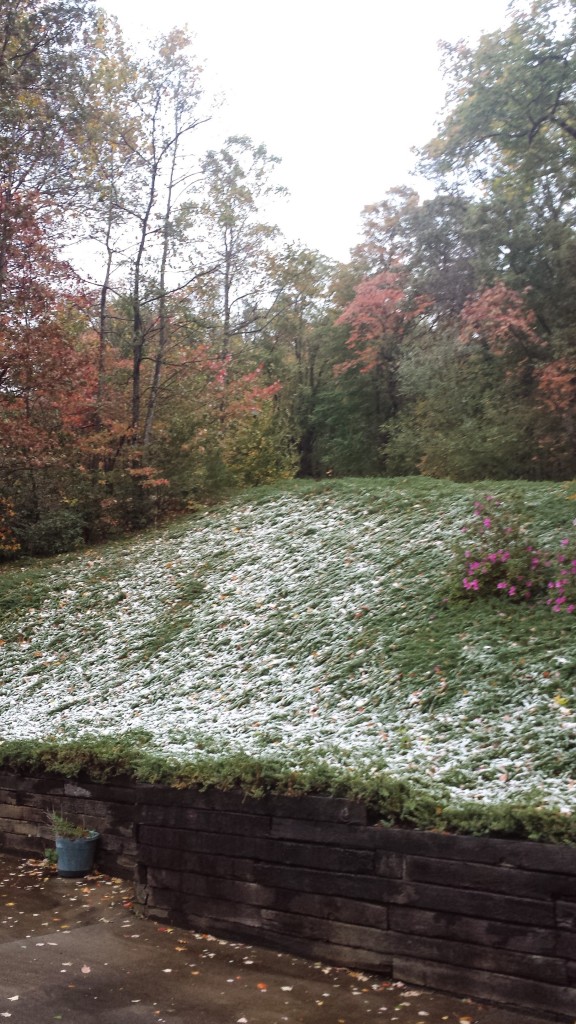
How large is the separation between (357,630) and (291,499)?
525 centimetres

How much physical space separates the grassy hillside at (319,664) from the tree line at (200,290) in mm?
2358

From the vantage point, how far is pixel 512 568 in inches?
251

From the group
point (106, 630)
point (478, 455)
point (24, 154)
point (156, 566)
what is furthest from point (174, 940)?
point (478, 455)

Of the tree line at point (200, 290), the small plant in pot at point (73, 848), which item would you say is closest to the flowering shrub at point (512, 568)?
the small plant in pot at point (73, 848)

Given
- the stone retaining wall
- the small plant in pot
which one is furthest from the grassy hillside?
the small plant in pot

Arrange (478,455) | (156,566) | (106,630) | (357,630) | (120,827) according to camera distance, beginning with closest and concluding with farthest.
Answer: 1. (120,827)
2. (357,630)
3. (106,630)
4. (156,566)
5. (478,455)

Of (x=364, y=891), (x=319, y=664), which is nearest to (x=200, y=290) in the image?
(x=319, y=664)

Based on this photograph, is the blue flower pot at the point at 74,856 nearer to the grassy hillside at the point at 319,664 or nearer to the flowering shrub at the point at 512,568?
the grassy hillside at the point at 319,664

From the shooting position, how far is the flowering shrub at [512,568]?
6.18 metres

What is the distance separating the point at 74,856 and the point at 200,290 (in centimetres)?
1148

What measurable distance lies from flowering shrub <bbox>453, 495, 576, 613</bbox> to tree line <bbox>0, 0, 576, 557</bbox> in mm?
6474

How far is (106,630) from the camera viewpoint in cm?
899

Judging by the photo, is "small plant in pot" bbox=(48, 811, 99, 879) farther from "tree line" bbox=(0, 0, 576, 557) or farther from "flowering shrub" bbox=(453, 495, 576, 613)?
"tree line" bbox=(0, 0, 576, 557)

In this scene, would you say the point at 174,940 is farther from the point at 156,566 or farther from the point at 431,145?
the point at 431,145
